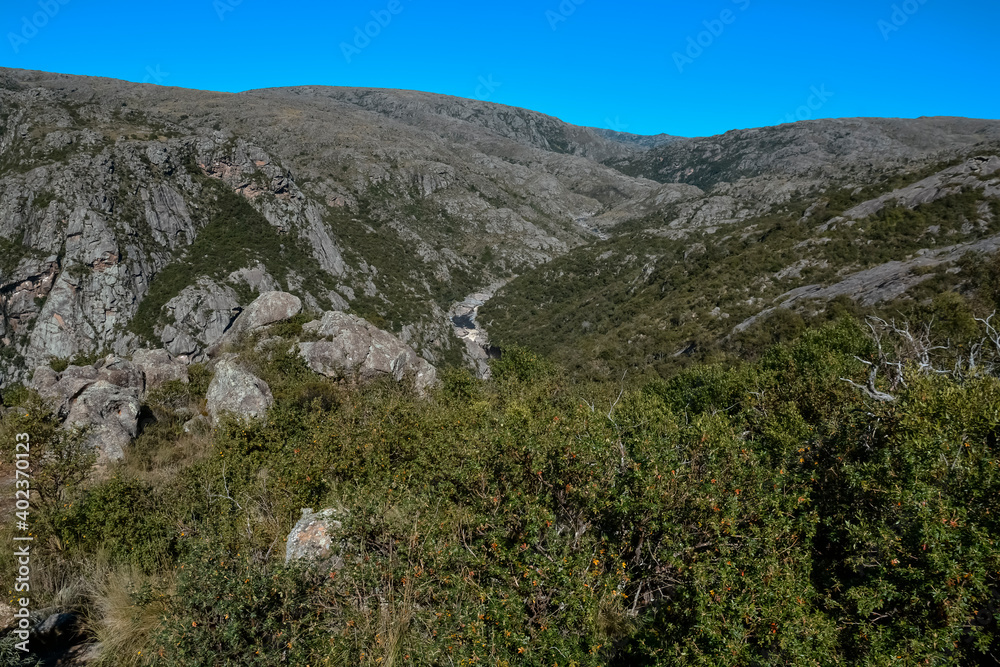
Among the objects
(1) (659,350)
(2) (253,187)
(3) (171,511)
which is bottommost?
(3) (171,511)

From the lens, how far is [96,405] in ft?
67.3

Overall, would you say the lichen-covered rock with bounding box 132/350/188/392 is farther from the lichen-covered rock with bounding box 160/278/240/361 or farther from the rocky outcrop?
the rocky outcrop

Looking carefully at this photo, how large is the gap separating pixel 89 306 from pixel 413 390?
355ft

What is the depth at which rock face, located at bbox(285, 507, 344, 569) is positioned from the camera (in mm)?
7738

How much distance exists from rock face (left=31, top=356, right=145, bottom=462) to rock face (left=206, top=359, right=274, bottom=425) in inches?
123

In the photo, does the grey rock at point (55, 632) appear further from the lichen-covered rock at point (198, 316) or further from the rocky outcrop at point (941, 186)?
the lichen-covered rock at point (198, 316)

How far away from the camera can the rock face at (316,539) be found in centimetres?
774

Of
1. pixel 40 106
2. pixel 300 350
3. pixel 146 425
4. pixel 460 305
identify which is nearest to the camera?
pixel 146 425

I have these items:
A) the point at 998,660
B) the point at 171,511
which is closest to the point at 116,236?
the point at 171,511

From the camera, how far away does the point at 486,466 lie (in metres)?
8.79

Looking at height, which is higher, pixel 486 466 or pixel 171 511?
pixel 486 466

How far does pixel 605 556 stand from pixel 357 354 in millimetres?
27601

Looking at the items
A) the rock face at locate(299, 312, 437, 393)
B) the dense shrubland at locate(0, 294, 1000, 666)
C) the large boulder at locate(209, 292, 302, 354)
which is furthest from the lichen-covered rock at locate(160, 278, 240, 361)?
the dense shrubland at locate(0, 294, 1000, 666)

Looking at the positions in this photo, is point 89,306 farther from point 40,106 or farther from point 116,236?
point 40,106
